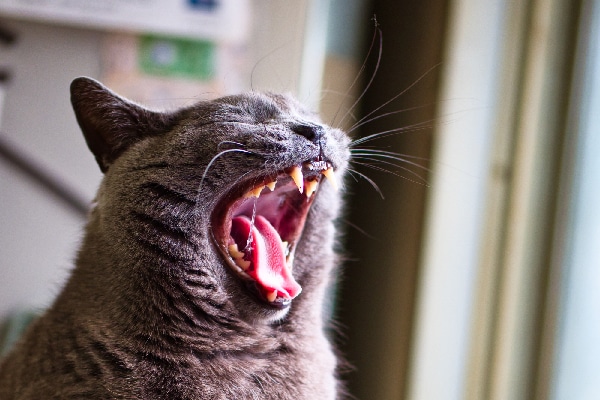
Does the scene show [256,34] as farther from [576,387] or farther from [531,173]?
[576,387]

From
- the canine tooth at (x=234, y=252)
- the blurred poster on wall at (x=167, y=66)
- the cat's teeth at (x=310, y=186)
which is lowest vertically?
the canine tooth at (x=234, y=252)

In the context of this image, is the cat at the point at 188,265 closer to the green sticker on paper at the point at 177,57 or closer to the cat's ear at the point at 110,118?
the cat's ear at the point at 110,118

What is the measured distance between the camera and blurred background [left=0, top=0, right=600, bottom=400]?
125 centimetres

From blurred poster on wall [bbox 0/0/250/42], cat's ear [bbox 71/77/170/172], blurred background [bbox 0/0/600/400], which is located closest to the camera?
cat's ear [bbox 71/77/170/172]

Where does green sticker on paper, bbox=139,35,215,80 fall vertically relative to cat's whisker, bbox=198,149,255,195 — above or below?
above

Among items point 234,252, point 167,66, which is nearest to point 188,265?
point 234,252

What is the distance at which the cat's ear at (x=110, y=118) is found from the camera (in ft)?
2.74

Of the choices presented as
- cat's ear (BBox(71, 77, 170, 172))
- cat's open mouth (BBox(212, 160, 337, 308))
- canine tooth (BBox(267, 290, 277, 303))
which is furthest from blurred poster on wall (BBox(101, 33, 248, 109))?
canine tooth (BBox(267, 290, 277, 303))

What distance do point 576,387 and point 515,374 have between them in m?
0.15

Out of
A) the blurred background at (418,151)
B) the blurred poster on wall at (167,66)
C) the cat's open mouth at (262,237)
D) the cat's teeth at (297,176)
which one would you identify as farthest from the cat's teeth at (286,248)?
the blurred poster on wall at (167,66)

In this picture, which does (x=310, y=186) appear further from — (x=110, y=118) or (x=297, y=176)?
(x=110, y=118)

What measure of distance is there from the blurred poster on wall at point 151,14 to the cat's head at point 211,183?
0.80 metres

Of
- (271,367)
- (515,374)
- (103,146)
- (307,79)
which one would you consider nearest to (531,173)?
(515,374)

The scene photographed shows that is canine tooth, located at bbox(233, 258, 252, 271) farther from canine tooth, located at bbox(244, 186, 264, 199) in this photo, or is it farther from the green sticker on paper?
the green sticker on paper
